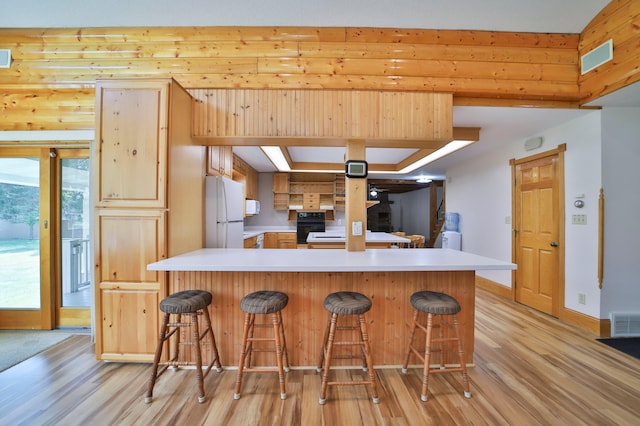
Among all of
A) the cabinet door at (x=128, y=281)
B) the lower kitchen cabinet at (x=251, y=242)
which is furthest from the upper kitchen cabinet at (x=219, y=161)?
the lower kitchen cabinet at (x=251, y=242)

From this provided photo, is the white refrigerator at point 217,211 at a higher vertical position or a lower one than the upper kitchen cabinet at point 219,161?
lower

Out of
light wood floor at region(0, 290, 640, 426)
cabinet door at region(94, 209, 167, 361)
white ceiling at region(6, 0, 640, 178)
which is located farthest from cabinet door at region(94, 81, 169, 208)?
light wood floor at region(0, 290, 640, 426)

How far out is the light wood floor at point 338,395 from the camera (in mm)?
1599

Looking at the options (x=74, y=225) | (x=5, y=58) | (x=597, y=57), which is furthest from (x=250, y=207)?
(x=597, y=57)

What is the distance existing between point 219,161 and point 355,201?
5.87 ft

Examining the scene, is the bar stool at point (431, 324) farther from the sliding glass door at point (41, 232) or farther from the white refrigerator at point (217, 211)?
the sliding glass door at point (41, 232)

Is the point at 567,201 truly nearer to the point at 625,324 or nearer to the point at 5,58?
the point at 625,324

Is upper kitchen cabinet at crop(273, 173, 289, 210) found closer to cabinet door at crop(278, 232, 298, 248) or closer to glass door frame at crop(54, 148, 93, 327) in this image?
cabinet door at crop(278, 232, 298, 248)

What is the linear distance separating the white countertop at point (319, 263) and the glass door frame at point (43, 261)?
1.91 metres

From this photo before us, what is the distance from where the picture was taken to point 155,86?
6.73 ft

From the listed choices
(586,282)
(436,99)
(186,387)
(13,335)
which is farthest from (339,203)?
(13,335)

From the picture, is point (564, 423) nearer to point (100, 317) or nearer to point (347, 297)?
point (347, 297)

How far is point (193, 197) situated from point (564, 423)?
130 inches

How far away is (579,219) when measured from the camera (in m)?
2.90
